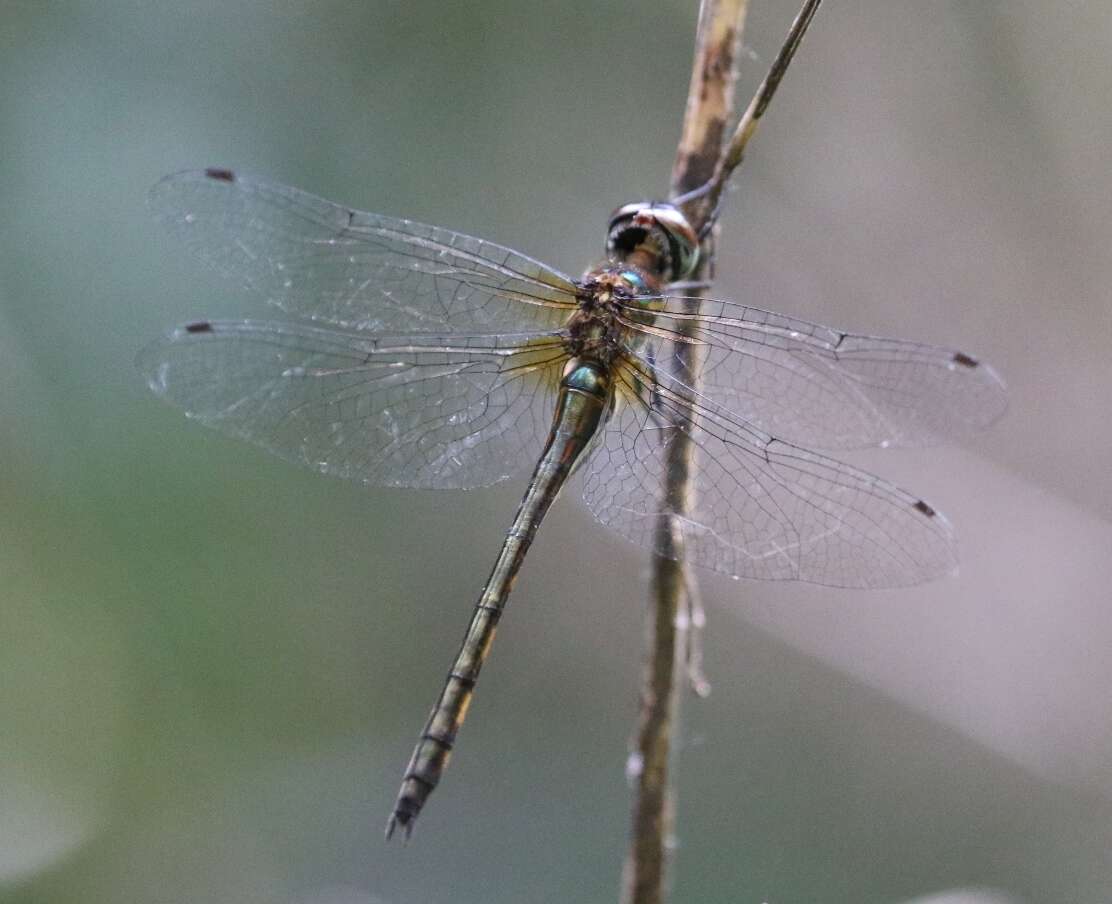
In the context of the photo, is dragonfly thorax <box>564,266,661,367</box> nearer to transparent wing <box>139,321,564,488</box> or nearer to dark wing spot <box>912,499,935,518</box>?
transparent wing <box>139,321,564,488</box>

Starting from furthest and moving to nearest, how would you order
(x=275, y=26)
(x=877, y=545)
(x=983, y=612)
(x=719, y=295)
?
1. (x=275, y=26)
2. (x=719, y=295)
3. (x=983, y=612)
4. (x=877, y=545)

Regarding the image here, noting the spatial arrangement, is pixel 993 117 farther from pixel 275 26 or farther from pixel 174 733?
pixel 174 733

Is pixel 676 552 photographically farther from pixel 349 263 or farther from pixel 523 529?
pixel 349 263

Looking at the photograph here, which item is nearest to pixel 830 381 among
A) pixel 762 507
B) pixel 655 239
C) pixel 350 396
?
pixel 762 507

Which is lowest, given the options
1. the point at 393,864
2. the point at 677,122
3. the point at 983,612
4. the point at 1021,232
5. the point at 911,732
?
the point at 393,864

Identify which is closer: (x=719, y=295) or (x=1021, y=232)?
(x=719, y=295)

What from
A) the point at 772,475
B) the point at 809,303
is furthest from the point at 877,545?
the point at 809,303

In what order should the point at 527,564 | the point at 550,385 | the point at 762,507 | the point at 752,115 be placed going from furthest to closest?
1. the point at 527,564
2. the point at 550,385
3. the point at 762,507
4. the point at 752,115
